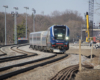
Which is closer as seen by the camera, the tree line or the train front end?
the train front end

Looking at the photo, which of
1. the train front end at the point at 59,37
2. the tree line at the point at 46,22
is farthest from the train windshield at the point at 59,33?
the tree line at the point at 46,22

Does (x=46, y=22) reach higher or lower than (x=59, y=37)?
higher

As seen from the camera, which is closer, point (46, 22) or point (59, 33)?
point (59, 33)

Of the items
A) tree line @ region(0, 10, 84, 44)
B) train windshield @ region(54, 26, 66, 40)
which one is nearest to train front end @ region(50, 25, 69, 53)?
train windshield @ region(54, 26, 66, 40)

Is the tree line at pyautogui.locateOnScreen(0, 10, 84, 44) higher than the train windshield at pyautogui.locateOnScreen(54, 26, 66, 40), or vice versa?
the tree line at pyautogui.locateOnScreen(0, 10, 84, 44)

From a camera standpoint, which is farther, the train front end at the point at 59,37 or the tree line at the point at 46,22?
the tree line at the point at 46,22

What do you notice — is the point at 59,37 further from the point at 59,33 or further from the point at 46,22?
the point at 46,22

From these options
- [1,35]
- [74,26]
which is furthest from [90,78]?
[74,26]

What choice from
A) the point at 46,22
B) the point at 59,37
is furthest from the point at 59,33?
the point at 46,22

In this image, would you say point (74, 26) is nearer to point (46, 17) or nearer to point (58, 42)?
point (46, 17)

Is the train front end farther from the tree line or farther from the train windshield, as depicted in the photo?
the tree line

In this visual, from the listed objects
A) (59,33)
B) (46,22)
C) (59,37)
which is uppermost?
(46,22)

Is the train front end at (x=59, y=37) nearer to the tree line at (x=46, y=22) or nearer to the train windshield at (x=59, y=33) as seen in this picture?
the train windshield at (x=59, y=33)

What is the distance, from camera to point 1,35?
86.6 metres
